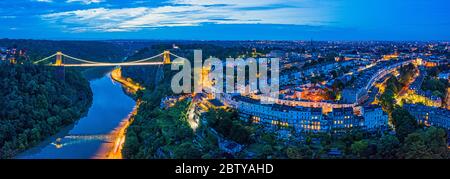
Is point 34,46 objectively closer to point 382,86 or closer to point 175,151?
point 382,86

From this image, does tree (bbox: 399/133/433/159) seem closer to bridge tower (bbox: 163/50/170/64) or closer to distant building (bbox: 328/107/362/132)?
Result: distant building (bbox: 328/107/362/132)

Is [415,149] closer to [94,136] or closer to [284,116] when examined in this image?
[284,116]

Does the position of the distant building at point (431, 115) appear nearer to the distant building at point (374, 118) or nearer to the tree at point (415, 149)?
the distant building at point (374, 118)

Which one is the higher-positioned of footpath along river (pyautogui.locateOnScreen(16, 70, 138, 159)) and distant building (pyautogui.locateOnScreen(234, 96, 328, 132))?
distant building (pyautogui.locateOnScreen(234, 96, 328, 132))

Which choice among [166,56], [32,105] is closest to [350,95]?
[32,105]

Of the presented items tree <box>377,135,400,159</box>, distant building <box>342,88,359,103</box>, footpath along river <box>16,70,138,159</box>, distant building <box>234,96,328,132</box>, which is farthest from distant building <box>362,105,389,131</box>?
footpath along river <box>16,70,138,159</box>

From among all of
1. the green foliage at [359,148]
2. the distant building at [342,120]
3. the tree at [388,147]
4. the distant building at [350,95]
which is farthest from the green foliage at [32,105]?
the distant building at [350,95]
